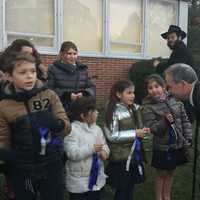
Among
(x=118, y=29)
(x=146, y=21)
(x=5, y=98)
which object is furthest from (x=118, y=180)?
(x=146, y=21)

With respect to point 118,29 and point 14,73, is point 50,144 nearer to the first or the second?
point 14,73

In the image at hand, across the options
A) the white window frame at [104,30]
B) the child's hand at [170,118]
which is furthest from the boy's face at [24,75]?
the white window frame at [104,30]

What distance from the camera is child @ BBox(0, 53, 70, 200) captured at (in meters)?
3.44

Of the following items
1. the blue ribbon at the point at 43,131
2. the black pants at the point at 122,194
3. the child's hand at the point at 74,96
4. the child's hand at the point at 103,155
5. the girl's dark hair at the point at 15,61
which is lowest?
the black pants at the point at 122,194

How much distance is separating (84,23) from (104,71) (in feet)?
4.68

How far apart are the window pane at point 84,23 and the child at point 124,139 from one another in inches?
270

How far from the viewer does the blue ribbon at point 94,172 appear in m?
4.34

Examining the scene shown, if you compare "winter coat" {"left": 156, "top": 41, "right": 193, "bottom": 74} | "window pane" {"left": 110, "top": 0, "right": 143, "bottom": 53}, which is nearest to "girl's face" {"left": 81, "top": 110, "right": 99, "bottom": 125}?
"winter coat" {"left": 156, "top": 41, "right": 193, "bottom": 74}

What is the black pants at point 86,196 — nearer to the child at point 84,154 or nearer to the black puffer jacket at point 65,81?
the child at point 84,154

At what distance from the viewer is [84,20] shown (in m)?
11.9

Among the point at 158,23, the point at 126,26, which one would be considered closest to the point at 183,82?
the point at 126,26

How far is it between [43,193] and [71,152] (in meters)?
0.61

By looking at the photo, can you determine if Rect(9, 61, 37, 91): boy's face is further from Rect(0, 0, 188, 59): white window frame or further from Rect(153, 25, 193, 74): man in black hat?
Rect(0, 0, 188, 59): white window frame

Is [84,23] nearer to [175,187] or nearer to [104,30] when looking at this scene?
[104,30]
